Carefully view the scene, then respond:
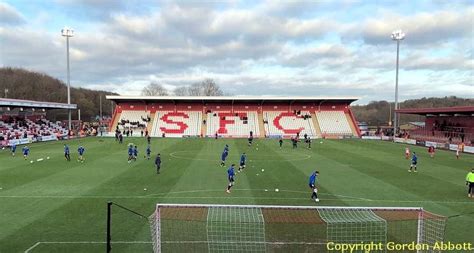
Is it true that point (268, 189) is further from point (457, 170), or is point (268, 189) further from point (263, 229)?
point (457, 170)

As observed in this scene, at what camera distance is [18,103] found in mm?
45750

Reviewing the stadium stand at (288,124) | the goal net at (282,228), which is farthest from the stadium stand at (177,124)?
the goal net at (282,228)

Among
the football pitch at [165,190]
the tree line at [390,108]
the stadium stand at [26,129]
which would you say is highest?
the tree line at [390,108]

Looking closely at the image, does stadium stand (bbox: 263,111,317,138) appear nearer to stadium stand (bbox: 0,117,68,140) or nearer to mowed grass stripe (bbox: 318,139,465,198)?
mowed grass stripe (bbox: 318,139,465,198)

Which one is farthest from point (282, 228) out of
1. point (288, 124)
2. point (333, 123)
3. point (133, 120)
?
point (133, 120)

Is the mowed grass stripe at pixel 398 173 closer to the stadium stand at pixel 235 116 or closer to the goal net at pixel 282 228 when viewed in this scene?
the goal net at pixel 282 228

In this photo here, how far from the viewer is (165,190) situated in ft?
61.9

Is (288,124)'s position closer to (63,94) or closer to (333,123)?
(333,123)

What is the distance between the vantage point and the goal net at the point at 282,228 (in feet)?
35.8

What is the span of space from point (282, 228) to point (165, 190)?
8161 mm

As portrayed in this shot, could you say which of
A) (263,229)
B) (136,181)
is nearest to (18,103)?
(136,181)

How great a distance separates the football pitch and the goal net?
0.95 metres

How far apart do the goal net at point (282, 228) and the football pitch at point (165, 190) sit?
0.95 m

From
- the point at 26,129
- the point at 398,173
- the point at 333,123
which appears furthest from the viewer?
the point at 333,123
